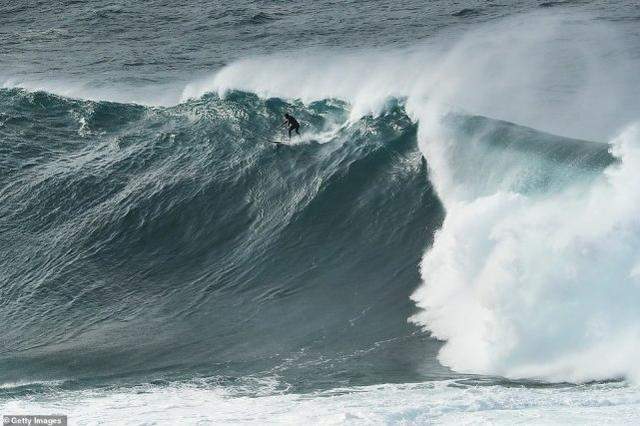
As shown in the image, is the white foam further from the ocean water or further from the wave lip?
the wave lip

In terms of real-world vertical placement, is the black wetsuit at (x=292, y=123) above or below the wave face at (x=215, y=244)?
above

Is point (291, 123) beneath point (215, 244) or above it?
above

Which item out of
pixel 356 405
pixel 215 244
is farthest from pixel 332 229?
pixel 356 405

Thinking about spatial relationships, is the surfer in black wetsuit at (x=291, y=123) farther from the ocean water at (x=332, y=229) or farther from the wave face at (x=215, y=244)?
the ocean water at (x=332, y=229)

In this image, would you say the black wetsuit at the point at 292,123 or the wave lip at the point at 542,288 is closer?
the wave lip at the point at 542,288

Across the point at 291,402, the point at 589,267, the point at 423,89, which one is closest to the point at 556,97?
the point at 423,89

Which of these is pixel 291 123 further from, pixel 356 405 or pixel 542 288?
pixel 356 405

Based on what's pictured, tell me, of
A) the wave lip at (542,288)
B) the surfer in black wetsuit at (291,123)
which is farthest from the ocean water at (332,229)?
the surfer in black wetsuit at (291,123)

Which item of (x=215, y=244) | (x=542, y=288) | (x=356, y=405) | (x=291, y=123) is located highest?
(x=291, y=123)
